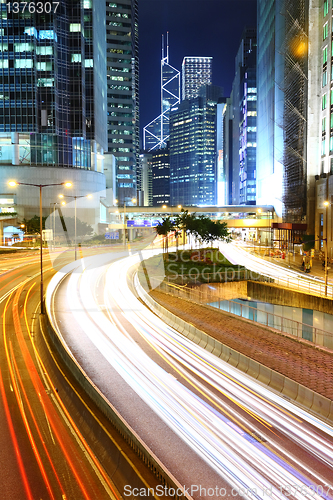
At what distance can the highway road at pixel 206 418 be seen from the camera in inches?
357

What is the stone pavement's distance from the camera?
14.6m

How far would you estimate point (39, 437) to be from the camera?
1083 centimetres

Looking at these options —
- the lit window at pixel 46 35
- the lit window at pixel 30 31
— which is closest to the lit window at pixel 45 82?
the lit window at pixel 46 35

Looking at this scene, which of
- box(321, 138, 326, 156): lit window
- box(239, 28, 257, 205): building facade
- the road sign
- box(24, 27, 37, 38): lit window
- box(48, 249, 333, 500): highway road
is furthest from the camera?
box(239, 28, 257, 205): building facade

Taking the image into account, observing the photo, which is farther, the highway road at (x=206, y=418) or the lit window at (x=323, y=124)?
the lit window at (x=323, y=124)

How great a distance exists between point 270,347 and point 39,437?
11085mm

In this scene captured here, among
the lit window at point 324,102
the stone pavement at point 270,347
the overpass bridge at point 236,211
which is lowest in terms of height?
the stone pavement at point 270,347

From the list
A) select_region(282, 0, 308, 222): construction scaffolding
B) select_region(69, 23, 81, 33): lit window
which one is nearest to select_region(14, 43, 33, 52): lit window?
select_region(69, 23, 81, 33): lit window

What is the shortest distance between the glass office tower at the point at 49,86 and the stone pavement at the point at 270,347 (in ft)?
269

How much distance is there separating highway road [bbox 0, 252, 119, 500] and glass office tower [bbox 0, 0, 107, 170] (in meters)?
84.9

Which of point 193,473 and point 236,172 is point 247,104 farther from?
point 193,473

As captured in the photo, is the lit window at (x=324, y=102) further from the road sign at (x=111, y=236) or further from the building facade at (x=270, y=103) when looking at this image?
the road sign at (x=111, y=236)

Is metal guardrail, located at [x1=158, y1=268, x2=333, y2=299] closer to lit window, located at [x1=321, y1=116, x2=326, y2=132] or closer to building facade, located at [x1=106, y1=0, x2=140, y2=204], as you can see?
lit window, located at [x1=321, y1=116, x2=326, y2=132]

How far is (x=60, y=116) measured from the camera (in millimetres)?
97500
